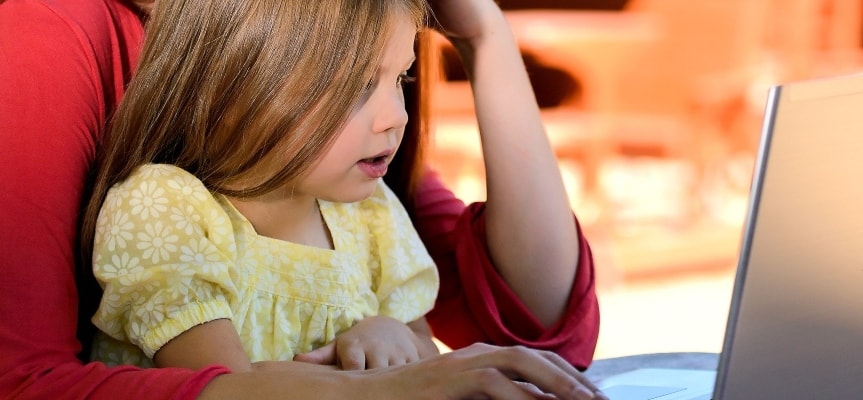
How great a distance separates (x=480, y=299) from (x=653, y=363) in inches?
8.0

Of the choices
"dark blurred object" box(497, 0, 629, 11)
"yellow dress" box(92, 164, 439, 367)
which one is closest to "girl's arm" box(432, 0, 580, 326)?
"yellow dress" box(92, 164, 439, 367)

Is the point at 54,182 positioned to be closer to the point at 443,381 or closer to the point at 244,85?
the point at 244,85

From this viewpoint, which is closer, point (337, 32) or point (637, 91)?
point (337, 32)

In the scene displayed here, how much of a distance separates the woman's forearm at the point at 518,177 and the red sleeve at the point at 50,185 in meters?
0.39

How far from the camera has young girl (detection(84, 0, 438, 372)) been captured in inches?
35.0

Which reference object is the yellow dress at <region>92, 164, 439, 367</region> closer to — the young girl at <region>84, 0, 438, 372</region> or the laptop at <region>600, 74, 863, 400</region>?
the young girl at <region>84, 0, 438, 372</region>

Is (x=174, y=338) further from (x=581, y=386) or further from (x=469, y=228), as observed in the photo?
(x=469, y=228)

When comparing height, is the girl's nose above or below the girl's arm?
above

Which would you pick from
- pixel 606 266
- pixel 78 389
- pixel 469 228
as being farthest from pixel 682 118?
pixel 78 389

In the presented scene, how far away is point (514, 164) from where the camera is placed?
3.90 feet

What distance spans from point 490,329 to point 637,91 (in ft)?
8.65

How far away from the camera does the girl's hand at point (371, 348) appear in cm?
96

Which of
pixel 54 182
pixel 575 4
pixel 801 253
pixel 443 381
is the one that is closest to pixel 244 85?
pixel 54 182

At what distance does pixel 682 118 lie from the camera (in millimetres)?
3740
